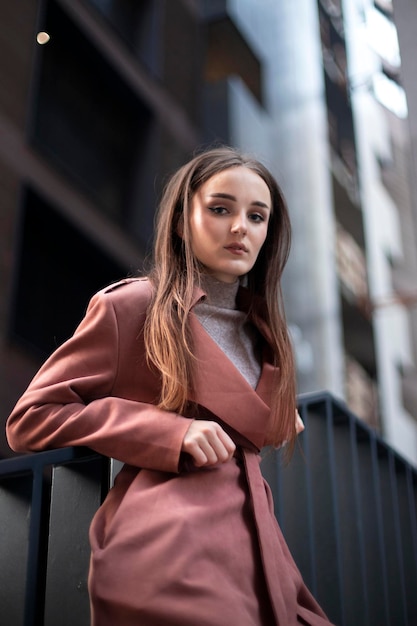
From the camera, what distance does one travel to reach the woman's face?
4.33 ft

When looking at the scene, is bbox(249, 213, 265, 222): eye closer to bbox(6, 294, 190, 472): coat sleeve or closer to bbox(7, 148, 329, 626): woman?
bbox(7, 148, 329, 626): woman

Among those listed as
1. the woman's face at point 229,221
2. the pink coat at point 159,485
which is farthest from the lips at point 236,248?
the pink coat at point 159,485

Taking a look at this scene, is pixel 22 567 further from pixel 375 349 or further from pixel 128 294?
pixel 375 349

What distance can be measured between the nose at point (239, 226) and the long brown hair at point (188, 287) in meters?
0.08

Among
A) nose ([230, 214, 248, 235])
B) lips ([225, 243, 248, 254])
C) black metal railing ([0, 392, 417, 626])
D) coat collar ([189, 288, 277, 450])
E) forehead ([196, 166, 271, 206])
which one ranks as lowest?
black metal railing ([0, 392, 417, 626])

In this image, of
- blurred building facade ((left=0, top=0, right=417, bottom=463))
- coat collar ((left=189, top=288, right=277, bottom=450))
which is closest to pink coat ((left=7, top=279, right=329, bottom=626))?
coat collar ((left=189, top=288, right=277, bottom=450))

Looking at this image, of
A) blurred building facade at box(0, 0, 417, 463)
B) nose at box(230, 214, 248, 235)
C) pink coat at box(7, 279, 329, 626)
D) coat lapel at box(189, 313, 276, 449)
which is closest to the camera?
pink coat at box(7, 279, 329, 626)

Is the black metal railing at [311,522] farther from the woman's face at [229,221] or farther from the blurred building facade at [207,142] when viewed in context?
the blurred building facade at [207,142]

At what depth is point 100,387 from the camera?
1220mm

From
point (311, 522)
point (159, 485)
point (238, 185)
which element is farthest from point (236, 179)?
point (311, 522)

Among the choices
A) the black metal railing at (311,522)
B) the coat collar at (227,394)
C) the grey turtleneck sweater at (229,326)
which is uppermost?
the grey turtleneck sweater at (229,326)

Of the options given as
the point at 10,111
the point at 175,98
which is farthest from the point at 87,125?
the point at 175,98

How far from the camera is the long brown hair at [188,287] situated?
121cm

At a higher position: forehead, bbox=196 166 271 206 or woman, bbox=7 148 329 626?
forehead, bbox=196 166 271 206
